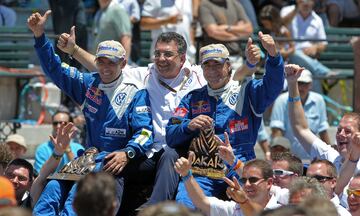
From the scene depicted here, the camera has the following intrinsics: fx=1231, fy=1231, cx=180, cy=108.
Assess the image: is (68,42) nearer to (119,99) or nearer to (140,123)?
(119,99)

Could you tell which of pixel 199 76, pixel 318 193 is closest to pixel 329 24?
pixel 199 76

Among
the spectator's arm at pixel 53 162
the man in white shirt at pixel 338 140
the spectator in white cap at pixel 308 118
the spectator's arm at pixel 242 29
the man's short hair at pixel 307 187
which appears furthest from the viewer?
the spectator's arm at pixel 242 29

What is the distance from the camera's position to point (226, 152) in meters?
9.72

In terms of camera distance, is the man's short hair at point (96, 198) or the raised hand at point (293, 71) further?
the raised hand at point (293, 71)

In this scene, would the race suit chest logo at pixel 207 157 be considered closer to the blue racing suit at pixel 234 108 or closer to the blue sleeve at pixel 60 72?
the blue racing suit at pixel 234 108

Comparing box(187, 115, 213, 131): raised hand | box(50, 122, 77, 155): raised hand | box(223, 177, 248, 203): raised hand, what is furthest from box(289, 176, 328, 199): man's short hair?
box(50, 122, 77, 155): raised hand

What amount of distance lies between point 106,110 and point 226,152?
1.17 meters

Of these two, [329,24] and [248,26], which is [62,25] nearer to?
[248,26]

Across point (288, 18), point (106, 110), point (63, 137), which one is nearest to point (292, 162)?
point (106, 110)

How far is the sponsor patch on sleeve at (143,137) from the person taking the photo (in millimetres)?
10023

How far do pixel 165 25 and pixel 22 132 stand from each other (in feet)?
7.38

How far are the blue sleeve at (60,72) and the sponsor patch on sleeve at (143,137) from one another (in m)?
0.75

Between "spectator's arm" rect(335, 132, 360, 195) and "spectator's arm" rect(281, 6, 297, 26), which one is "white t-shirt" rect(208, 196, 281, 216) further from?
"spectator's arm" rect(281, 6, 297, 26)

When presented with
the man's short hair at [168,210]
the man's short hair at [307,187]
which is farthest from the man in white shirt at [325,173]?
the man's short hair at [168,210]
